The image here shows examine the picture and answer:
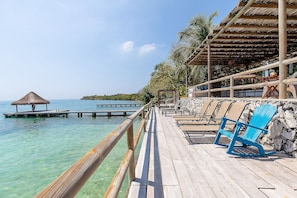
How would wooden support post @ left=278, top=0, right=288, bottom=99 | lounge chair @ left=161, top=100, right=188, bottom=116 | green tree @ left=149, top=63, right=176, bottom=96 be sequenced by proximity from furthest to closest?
green tree @ left=149, top=63, right=176, bottom=96, lounge chair @ left=161, top=100, right=188, bottom=116, wooden support post @ left=278, top=0, right=288, bottom=99

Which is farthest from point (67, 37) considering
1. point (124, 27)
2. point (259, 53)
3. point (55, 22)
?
point (259, 53)

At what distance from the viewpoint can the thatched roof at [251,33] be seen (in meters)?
4.61

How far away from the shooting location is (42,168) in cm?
627

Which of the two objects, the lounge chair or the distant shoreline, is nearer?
the lounge chair

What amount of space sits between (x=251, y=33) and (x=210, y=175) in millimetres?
5927

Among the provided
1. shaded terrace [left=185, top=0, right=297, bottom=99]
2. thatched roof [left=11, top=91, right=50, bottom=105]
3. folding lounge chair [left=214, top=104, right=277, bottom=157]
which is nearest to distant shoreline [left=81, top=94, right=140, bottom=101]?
thatched roof [left=11, top=91, right=50, bottom=105]

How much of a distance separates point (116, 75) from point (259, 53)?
2390cm

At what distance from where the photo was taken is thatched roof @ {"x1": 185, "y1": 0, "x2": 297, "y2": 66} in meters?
4.61

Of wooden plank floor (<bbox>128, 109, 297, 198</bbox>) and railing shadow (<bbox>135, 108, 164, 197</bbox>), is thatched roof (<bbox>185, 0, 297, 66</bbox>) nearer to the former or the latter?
wooden plank floor (<bbox>128, 109, 297, 198</bbox>)

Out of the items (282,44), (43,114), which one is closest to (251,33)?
(282,44)

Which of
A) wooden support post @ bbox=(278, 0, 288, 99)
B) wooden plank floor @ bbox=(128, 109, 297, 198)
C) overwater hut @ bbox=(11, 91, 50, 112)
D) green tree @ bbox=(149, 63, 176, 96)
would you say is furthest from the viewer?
green tree @ bbox=(149, 63, 176, 96)

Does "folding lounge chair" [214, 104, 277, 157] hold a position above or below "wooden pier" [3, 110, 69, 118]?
above

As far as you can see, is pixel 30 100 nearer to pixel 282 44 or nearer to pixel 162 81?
pixel 162 81

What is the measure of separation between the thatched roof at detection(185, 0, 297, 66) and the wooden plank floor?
3425mm
